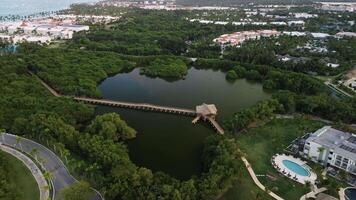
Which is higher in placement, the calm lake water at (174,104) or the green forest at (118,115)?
the green forest at (118,115)

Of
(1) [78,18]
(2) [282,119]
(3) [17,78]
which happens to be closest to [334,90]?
(2) [282,119]

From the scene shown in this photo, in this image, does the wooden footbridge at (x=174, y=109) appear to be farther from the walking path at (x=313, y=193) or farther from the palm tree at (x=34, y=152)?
the palm tree at (x=34, y=152)

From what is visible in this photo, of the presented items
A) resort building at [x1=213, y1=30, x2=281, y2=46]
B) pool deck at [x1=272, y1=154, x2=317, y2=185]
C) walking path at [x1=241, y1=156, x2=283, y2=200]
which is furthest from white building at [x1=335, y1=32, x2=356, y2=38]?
walking path at [x1=241, y1=156, x2=283, y2=200]

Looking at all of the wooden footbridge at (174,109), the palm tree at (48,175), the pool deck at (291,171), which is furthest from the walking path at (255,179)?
the palm tree at (48,175)

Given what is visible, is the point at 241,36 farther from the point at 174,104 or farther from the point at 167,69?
the point at 174,104

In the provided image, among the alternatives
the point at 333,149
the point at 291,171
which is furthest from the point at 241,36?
the point at 291,171
